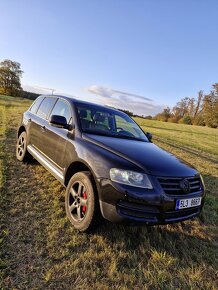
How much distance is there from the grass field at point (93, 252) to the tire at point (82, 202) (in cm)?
16

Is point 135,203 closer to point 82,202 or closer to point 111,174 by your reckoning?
point 111,174

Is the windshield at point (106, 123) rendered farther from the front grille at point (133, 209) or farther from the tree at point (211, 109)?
the tree at point (211, 109)

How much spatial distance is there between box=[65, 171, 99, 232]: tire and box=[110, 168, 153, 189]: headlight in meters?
0.39

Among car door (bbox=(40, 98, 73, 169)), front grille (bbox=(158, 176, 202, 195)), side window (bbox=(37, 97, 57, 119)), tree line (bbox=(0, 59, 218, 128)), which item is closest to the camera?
front grille (bbox=(158, 176, 202, 195))

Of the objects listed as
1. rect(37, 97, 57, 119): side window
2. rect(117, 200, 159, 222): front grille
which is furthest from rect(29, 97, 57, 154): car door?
rect(117, 200, 159, 222): front grille

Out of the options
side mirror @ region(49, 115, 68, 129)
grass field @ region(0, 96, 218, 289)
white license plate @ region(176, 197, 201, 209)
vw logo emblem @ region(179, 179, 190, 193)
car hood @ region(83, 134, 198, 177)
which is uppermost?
side mirror @ region(49, 115, 68, 129)

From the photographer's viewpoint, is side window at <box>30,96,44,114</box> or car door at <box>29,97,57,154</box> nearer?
car door at <box>29,97,57,154</box>

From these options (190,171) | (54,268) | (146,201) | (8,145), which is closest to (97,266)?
(54,268)

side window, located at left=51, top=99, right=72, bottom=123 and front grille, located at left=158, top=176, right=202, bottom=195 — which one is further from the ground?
side window, located at left=51, top=99, right=72, bottom=123

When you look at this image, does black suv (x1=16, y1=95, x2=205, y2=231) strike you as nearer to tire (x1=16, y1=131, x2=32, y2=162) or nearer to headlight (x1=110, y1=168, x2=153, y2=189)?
headlight (x1=110, y1=168, x2=153, y2=189)

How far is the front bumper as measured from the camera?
9.31ft

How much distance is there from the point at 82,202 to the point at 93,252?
0.64m

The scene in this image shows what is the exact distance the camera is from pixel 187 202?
3152mm

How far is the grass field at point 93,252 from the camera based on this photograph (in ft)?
8.55
